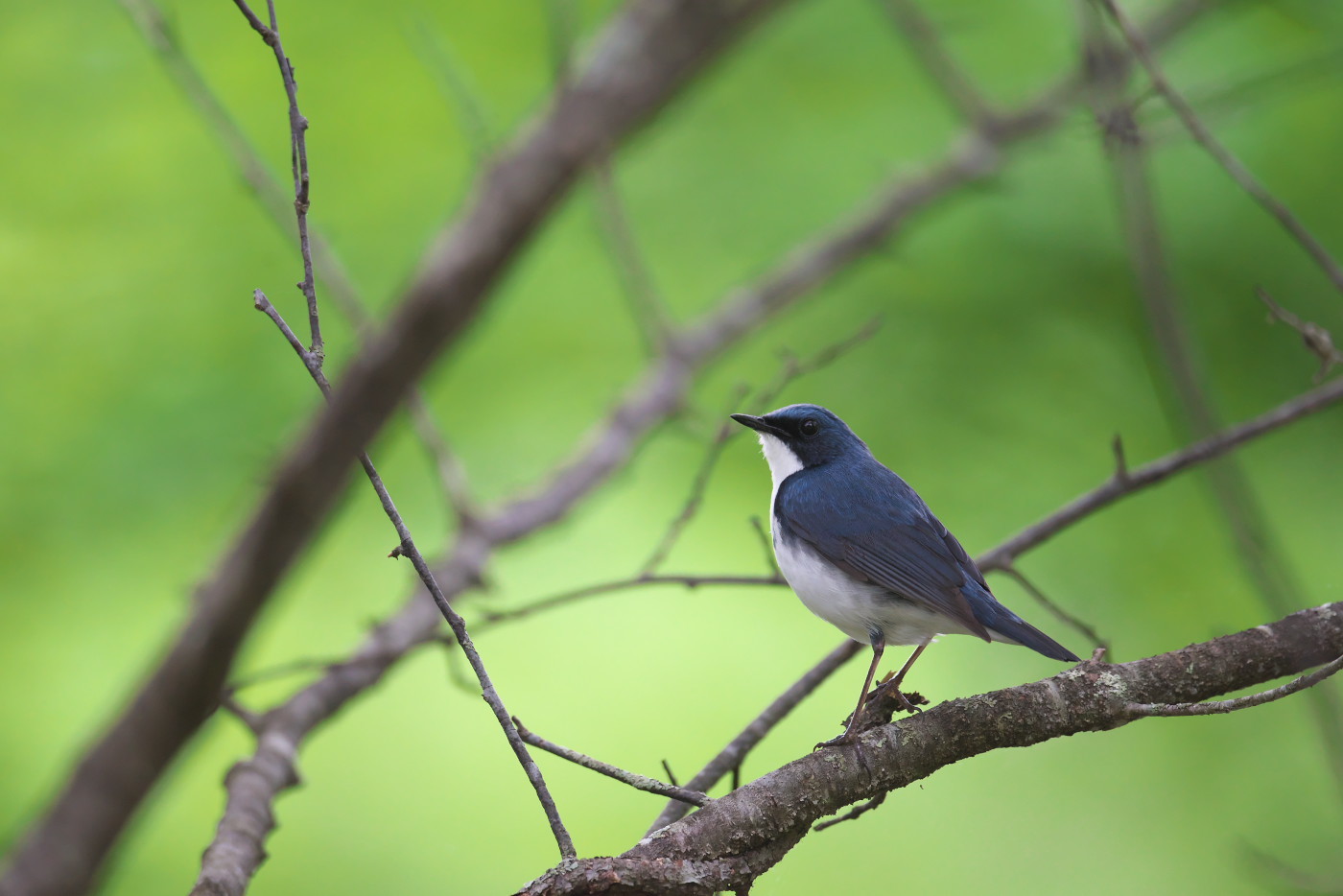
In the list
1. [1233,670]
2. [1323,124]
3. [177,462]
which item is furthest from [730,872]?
[1323,124]

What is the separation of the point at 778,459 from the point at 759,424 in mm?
176

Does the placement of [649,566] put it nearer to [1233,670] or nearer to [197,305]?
[1233,670]

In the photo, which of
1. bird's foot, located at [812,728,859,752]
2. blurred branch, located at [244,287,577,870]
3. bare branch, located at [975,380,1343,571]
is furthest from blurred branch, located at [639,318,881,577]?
blurred branch, located at [244,287,577,870]

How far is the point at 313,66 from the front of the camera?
5586mm

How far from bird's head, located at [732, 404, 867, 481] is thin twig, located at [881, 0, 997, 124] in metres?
1.22

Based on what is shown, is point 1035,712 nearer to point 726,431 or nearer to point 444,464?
point 726,431

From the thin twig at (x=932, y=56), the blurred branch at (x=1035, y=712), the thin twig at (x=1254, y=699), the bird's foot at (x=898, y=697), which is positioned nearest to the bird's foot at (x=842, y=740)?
the blurred branch at (x=1035, y=712)

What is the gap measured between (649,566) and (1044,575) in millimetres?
2581

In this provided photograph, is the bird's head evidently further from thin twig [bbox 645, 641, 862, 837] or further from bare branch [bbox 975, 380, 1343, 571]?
thin twig [bbox 645, 641, 862, 837]

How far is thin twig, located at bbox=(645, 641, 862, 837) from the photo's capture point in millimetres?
2380

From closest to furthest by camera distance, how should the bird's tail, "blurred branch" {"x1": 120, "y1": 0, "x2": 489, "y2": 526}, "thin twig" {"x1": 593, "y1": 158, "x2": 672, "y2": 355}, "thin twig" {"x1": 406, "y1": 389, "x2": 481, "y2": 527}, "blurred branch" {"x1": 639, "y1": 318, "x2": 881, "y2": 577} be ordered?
the bird's tail
"blurred branch" {"x1": 120, "y1": 0, "x2": 489, "y2": 526}
"blurred branch" {"x1": 639, "y1": 318, "x2": 881, "y2": 577}
"thin twig" {"x1": 406, "y1": 389, "x2": 481, "y2": 527}
"thin twig" {"x1": 593, "y1": 158, "x2": 672, "y2": 355}

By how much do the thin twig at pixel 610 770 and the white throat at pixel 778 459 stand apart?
1682 mm

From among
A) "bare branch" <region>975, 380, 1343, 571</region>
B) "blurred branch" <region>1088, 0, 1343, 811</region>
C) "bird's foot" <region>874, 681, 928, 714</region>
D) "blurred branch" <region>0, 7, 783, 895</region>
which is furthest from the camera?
"bare branch" <region>975, 380, 1343, 571</region>

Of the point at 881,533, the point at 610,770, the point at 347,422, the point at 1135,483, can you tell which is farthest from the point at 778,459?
the point at 347,422
